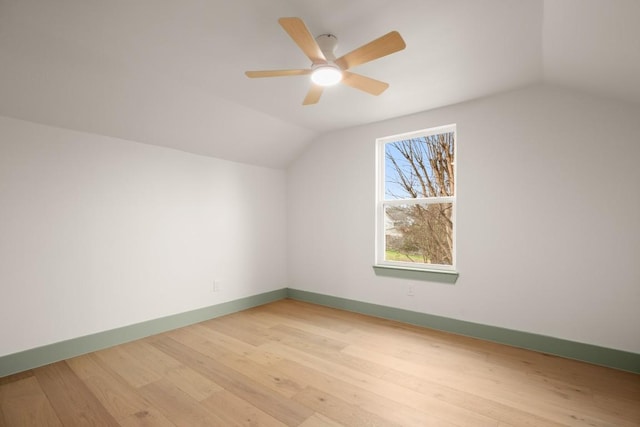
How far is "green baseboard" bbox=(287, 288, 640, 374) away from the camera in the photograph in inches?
89.3

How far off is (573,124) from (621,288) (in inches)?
54.2

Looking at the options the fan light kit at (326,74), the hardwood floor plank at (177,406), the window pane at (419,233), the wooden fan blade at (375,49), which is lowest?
the hardwood floor plank at (177,406)

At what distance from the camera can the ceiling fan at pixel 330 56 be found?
1.50 metres

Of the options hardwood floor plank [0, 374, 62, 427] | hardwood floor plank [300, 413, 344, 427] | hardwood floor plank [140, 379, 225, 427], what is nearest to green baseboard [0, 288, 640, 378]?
hardwood floor plank [0, 374, 62, 427]

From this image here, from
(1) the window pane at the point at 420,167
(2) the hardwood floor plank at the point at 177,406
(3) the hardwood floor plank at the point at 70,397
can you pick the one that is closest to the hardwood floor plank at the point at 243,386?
(2) the hardwood floor plank at the point at 177,406

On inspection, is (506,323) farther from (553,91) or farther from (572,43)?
(572,43)

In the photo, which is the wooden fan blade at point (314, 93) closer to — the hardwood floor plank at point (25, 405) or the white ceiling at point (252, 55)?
the white ceiling at point (252, 55)

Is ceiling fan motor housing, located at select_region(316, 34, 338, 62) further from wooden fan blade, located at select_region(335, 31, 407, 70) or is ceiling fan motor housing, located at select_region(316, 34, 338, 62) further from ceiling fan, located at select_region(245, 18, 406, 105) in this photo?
wooden fan blade, located at select_region(335, 31, 407, 70)

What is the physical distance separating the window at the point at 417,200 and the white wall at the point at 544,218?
19 cm

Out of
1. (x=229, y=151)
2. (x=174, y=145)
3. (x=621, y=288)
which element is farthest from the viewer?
(x=229, y=151)

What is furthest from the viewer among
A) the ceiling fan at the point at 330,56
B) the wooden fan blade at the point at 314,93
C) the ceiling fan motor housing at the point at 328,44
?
the wooden fan blade at the point at 314,93

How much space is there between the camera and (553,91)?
2518 millimetres

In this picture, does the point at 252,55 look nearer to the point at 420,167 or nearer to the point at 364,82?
the point at 364,82

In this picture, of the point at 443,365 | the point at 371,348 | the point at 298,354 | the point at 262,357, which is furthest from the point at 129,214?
the point at 443,365
